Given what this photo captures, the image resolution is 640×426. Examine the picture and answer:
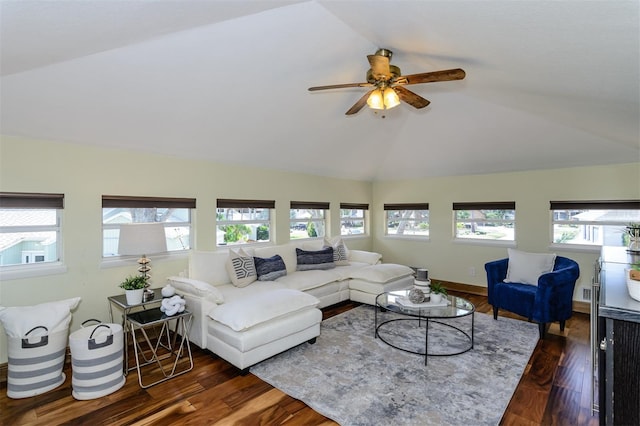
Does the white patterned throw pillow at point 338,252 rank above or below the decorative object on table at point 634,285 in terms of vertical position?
below

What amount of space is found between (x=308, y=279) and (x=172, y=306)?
6.03ft

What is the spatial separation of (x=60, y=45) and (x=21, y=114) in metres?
1.45

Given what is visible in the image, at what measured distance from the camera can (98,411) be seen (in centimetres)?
231

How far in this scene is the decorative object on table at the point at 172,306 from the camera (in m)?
2.88

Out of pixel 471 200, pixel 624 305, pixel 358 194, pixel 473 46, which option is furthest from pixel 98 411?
pixel 471 200

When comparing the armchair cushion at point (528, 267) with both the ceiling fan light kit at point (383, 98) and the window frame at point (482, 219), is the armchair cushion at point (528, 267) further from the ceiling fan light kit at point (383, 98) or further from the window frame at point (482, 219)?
the ceiling fan light kit at point (383, 98)

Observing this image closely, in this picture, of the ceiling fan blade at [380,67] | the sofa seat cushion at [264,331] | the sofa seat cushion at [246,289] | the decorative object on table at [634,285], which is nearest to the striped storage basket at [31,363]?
the sofa seat cushion at [264,331]

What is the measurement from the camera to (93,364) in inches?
97.5

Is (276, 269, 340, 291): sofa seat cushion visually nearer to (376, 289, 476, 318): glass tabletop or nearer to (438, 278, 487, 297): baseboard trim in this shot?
(376, 289, 476, 318): glass tabletop

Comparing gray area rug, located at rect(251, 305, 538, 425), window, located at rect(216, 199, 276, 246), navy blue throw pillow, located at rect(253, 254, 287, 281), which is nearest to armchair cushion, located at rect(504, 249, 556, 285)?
gray area rug, located at rect(251, 305, 538, 425)

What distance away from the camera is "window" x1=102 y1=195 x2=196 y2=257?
3479 mm

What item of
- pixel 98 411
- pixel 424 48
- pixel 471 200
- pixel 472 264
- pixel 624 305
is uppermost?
pixel 424 48

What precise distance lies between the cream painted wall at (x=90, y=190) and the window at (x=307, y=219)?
1.44 meters

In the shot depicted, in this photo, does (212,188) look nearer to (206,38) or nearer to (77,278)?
(77,278)
